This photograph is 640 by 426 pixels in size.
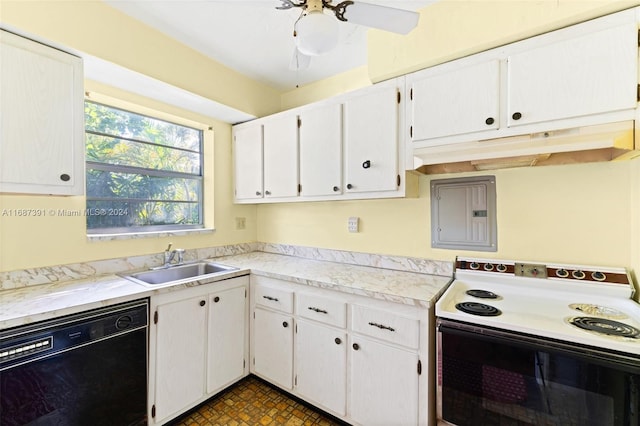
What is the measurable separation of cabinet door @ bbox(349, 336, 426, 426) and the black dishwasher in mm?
1228

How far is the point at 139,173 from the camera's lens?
7.36 feet

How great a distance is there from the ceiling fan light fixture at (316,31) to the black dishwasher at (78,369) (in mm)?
1611

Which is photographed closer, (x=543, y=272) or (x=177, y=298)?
(x=543, y=272)

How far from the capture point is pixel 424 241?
1.99 m

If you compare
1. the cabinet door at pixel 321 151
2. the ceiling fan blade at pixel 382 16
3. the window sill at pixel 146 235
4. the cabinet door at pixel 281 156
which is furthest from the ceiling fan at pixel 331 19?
the window sill at pixel 146 235

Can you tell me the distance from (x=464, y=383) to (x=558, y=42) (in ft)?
5.48

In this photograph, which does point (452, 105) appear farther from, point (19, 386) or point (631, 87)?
point (19, 386)

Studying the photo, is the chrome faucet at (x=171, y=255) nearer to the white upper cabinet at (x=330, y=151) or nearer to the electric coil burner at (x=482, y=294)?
the white upper cabinet at (x=330, y=151)

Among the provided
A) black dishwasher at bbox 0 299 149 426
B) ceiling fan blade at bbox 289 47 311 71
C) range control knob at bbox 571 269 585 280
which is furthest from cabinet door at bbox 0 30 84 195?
range control knob at bbox 571 269 585 280

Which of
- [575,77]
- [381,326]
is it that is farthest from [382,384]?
[575,77]

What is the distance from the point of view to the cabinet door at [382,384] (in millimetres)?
1445

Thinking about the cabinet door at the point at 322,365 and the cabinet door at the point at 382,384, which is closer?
the cabinet door at the point at 382,384

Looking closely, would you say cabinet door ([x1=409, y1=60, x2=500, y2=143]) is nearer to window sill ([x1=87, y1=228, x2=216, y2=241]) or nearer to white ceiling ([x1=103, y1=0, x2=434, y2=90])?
white ceiling ([x1=103, y1=0, x2=434, y2=90])

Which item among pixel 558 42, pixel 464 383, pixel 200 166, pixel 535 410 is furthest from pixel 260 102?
pixel 535 410
